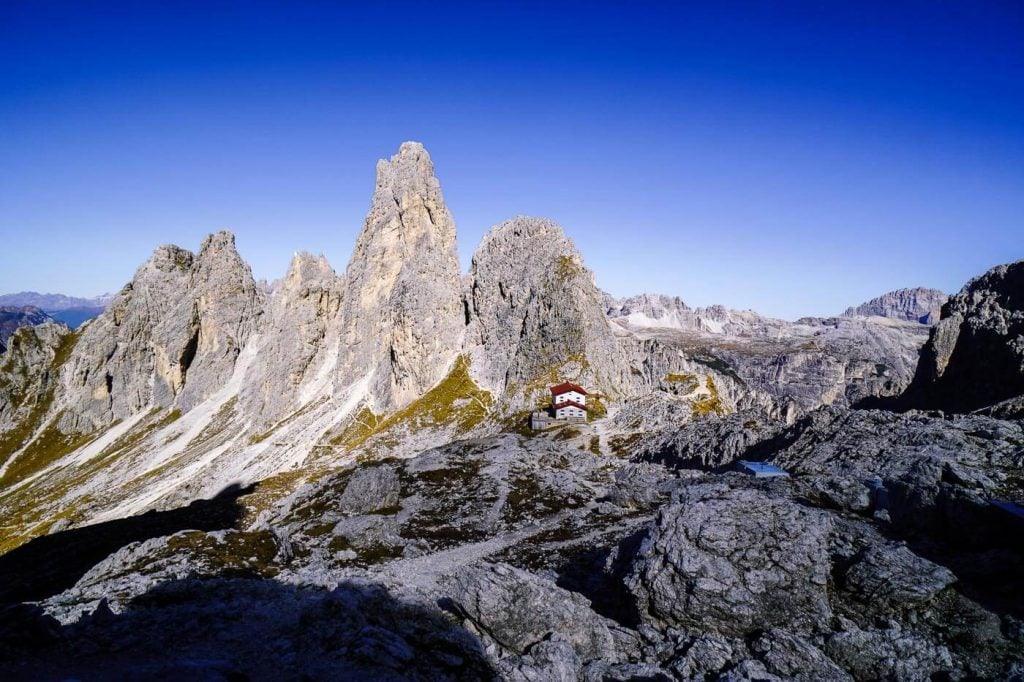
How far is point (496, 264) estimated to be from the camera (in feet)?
463

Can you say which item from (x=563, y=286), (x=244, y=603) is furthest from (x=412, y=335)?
(x=244, y=603)

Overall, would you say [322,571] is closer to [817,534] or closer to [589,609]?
[589,609]

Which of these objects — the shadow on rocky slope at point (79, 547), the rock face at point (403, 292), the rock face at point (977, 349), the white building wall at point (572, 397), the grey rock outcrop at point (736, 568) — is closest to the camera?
the grey rock outcrop at point (736, 568)

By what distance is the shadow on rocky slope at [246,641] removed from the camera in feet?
71.8

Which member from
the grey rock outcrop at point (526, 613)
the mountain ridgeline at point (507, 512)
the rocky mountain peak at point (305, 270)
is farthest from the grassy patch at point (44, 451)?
the grey rock outcrop at point (526, 613)

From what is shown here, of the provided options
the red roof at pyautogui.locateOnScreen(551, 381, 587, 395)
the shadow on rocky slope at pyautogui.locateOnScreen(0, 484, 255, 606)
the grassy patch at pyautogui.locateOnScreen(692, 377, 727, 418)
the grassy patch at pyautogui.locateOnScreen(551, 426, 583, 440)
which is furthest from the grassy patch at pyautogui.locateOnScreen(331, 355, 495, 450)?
the grassy patch at pyautogui.locateOnScreen(692, 377, 727, 418)

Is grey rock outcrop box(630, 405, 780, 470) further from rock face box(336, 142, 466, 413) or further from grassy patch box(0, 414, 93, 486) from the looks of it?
grassy patch box(0, 414, 93, 486)

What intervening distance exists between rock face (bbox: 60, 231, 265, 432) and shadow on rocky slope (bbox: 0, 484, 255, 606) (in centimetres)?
11390

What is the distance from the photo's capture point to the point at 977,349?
339 ft

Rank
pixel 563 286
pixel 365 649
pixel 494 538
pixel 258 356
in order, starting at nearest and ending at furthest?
pixel 365 649 → pixel 494 538 → pixel 563 286 → pixel 258 356

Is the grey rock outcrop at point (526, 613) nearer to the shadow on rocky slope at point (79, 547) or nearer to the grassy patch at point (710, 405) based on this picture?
the shadow on rocky slope at point (79, 547)

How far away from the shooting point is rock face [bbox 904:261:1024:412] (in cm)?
9469

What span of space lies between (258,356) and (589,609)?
166m

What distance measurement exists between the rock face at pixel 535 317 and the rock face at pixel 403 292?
9109 millimetres
